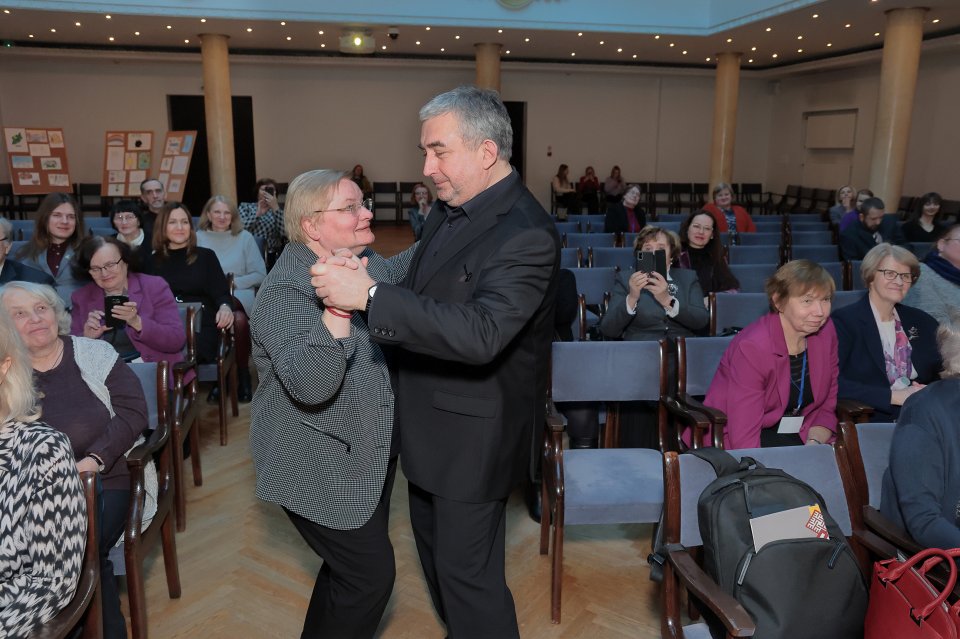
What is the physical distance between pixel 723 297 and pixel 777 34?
9420 millimetres

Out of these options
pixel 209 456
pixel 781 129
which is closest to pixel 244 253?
pixel 209 456

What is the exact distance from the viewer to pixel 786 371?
2.79 m

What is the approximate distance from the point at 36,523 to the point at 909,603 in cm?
192

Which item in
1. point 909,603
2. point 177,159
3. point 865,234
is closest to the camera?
point 909,603

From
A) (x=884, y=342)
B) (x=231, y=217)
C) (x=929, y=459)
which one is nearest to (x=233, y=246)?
(x=231, y=217)

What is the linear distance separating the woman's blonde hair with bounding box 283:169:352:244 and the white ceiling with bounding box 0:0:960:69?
970 centimetres

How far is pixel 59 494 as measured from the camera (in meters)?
1.62

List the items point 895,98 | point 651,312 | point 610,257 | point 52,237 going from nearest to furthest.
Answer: point 651,312
point 52,237
point 610,257
point 895,98

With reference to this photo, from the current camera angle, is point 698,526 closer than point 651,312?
Yes

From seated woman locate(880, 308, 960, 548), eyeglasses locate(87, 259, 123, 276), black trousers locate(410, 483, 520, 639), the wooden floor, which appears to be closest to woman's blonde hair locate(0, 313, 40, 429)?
black trousers locate(410, 483, 520, 639)

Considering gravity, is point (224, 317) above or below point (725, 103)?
below

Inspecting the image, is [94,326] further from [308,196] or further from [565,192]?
[565,192]

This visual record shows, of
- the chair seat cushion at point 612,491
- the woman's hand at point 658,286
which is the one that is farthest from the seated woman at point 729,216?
the chair seat cushion at point 612,491

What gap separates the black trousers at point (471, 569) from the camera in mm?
1868
